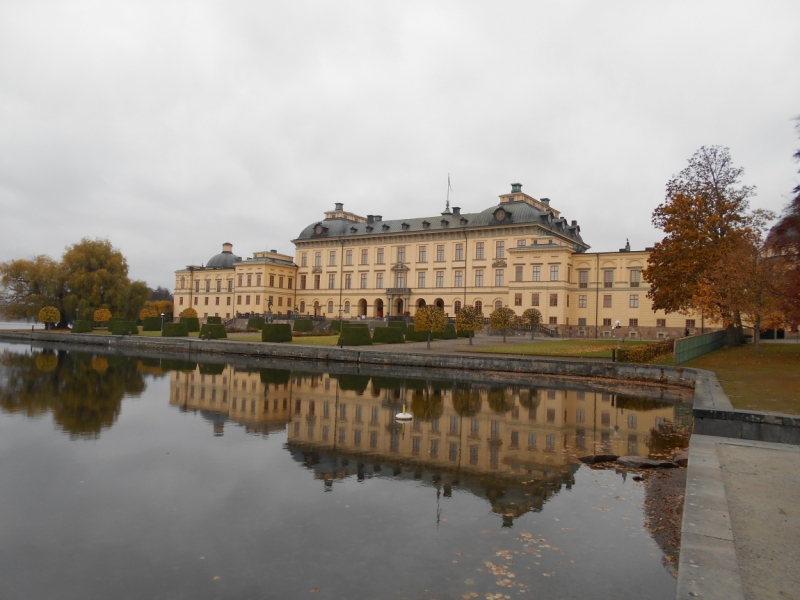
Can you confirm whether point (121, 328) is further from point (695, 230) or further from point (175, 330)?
point (695, 230)

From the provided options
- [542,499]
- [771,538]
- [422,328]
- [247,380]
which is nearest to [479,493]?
[542,499]

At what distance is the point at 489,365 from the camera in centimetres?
2844

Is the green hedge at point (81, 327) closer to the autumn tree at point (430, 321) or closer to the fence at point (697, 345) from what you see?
the autumn tree at point (430, 321)

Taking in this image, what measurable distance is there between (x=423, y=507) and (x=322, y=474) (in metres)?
2.55

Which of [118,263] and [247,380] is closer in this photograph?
[247,380]

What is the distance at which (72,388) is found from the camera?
21625 mm

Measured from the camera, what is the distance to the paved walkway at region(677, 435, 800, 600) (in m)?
4.59

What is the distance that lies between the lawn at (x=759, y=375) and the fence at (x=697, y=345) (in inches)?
14.7

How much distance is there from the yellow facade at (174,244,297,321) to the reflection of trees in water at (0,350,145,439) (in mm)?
35987

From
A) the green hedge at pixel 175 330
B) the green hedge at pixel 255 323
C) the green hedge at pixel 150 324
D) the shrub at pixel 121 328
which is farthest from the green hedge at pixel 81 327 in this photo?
the green hedge at pixel 255 323

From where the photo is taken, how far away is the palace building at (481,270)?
49.9m

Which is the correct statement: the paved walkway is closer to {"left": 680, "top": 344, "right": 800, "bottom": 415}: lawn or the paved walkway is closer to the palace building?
{"left": 680, "top": 344, "right": 800, "bottom": 415}: lawn

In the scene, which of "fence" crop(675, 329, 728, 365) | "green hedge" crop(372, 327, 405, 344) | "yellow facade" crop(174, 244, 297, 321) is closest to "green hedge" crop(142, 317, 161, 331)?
"yellow facade" crop(174, 244, 297, 321)

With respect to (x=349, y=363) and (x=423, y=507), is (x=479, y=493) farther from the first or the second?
(x=349, y=363)
